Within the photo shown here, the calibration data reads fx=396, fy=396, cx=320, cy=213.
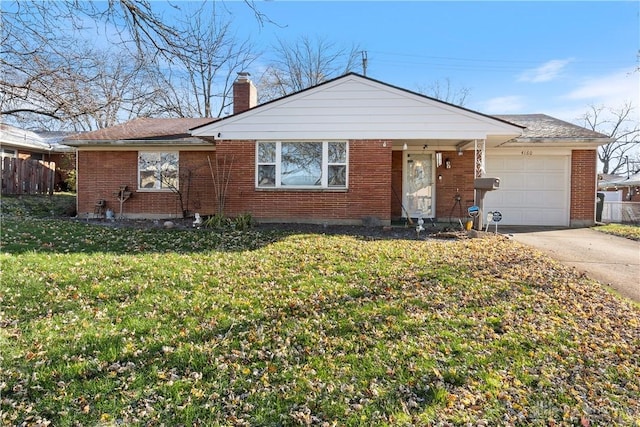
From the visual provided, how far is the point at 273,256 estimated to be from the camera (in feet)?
23.5

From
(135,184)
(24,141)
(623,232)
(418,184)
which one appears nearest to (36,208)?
(135,184)

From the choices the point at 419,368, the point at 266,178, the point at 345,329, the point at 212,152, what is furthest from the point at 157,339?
the point at 212,152

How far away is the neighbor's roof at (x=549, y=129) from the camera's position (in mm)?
12923

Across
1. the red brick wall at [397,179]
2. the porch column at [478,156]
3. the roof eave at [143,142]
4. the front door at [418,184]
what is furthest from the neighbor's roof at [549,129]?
the roof eave at [143,142]

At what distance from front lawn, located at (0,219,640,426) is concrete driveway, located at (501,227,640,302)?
0.65 m

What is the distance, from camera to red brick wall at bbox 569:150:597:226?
13203mm

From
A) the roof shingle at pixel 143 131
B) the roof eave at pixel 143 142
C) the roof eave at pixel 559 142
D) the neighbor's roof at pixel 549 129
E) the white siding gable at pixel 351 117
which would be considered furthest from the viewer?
the roof shingle at pixel 143 131

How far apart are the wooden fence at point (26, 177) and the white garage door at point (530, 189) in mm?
20378

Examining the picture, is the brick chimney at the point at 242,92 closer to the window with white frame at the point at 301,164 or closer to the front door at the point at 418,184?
the window with white frame at the point at 301,164

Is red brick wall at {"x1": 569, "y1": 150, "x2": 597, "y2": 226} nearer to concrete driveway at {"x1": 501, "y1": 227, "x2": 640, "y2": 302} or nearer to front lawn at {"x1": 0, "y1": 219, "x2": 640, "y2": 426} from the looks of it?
concrete driveway at {"x1": 501, "y1": 227, "x2": 640, "y2": 302}

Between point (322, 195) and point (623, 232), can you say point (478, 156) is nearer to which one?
point (623, 232)

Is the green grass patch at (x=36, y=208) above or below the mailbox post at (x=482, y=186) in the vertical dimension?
below

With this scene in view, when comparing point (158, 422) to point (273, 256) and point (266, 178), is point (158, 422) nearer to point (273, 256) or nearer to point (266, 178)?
point (273, 256)

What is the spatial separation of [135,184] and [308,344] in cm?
1220
